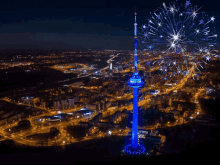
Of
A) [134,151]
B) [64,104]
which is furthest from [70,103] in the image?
[134,151]

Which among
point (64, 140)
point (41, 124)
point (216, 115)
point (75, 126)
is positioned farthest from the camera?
point (216, 115)

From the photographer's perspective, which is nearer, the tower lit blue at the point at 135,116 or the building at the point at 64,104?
the tower lit blue at the point at 135,116

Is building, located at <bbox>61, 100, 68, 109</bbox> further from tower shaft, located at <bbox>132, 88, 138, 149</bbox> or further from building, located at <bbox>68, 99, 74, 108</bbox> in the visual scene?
tower shaft, located at <bbox>132, 88, 138, 149</bbox>

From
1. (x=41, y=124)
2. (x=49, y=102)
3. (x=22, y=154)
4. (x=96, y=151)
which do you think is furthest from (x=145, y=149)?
(x=49, y=102)

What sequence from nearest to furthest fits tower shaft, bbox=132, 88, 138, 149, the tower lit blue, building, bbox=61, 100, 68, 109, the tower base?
the tower lit blue, tower shaft, bbox=132, 88, 138, 149, the tower base, building, bbox=61, 100, 68, 109

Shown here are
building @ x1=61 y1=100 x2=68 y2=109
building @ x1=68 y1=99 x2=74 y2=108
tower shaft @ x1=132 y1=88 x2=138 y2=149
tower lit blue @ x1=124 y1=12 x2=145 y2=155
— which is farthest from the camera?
building @ x1=68 y1=99 x2=74 y2=108

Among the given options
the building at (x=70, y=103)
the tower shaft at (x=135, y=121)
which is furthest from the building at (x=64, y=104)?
the tower shaft at (x=135, y=121)

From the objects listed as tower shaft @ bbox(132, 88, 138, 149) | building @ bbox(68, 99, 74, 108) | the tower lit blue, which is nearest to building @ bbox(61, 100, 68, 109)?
building @ bbox(68, 99, 74, 108)

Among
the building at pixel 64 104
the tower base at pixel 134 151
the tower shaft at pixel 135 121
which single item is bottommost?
the tower base at pixel 134 151

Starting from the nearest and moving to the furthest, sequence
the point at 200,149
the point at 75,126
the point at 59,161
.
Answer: the point at 59,161 < the point at 200,149 < the point at 75,126

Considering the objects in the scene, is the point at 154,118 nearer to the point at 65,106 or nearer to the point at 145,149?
the point at 145,149

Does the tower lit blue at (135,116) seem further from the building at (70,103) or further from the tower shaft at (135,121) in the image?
the building at (70,103)
